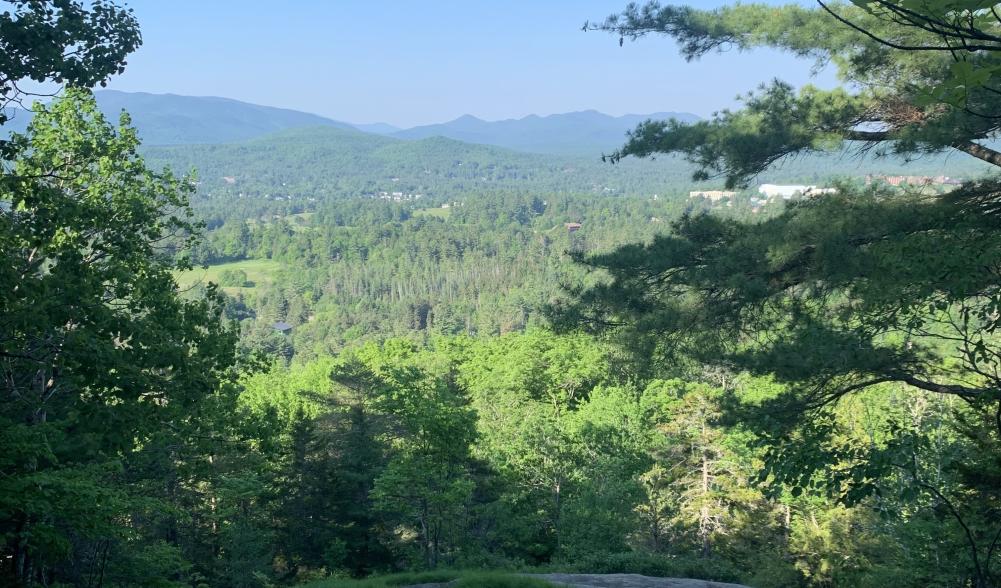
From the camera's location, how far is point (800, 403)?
6570 mm

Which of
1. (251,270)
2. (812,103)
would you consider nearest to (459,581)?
(812,103)

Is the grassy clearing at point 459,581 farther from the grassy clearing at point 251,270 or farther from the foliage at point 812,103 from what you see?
the grassy clearing at point 251,270

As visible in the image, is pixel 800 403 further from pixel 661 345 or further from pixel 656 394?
pixel 656 394

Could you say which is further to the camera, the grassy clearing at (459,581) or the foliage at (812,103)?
the grassy clearing at (459,581)

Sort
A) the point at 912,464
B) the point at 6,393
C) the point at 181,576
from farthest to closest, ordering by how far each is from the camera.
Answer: the point at 181,576 → the point at 6,393 → the point at 912,464

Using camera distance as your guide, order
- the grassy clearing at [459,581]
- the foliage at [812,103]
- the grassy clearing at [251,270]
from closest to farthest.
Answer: the foliage at [812,103], the grassy clearing at [459,581], the grassy clearing at [251,270]

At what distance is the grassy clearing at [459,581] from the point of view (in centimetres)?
812

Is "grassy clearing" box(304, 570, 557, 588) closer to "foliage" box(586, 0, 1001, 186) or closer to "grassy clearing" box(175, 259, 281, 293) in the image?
"foliage" box(586, 0, 1001, 186)

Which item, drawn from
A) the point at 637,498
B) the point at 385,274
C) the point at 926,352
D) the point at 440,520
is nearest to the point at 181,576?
the point at 440,520

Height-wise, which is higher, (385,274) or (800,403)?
(800,403)

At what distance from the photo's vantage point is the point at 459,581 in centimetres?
863

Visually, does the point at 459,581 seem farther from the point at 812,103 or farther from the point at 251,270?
the point at 251,270

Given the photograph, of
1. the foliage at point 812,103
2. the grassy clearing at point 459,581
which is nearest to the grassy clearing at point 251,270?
the grassy clearing at point 459,581

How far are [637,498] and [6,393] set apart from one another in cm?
1352
